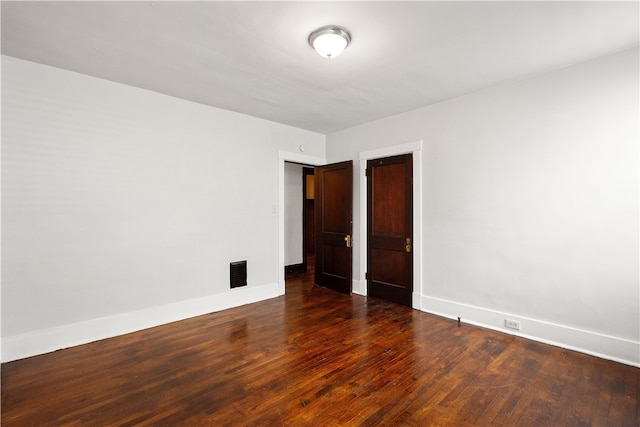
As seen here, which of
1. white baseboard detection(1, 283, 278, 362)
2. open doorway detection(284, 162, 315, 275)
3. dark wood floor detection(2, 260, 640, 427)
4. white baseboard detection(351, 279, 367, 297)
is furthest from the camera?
open doorway detection(284, 162, 315, 275)

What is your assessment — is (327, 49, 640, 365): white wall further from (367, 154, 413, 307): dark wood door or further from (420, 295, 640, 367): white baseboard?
(367, 154, 413, 307): dark wood door

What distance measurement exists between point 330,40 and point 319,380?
2.73 meters

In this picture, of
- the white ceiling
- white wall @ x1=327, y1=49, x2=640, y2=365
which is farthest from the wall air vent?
white wall @ x1=327, y1=49, x2=640, y2=365

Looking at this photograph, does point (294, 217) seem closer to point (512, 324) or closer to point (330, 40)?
point (512, 324)

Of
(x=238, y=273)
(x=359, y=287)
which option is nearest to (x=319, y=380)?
(x=238, y=273)

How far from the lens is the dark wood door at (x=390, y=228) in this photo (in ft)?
13.9

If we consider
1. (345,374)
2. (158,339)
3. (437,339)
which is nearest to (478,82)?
(437,339)

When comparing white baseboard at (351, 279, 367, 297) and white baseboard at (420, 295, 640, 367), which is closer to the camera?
white baseboard at (420, 295, 640, 367)

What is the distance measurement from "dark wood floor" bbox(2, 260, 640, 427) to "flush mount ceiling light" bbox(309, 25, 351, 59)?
2698 mm

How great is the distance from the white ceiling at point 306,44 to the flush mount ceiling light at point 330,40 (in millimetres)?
62

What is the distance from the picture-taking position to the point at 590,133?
2818mm

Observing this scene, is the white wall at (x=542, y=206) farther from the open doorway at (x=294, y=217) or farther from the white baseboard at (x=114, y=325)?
the open doorway at (x=294, y=217)

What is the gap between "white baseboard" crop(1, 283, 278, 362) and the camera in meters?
2.76

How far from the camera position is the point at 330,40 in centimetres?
233
